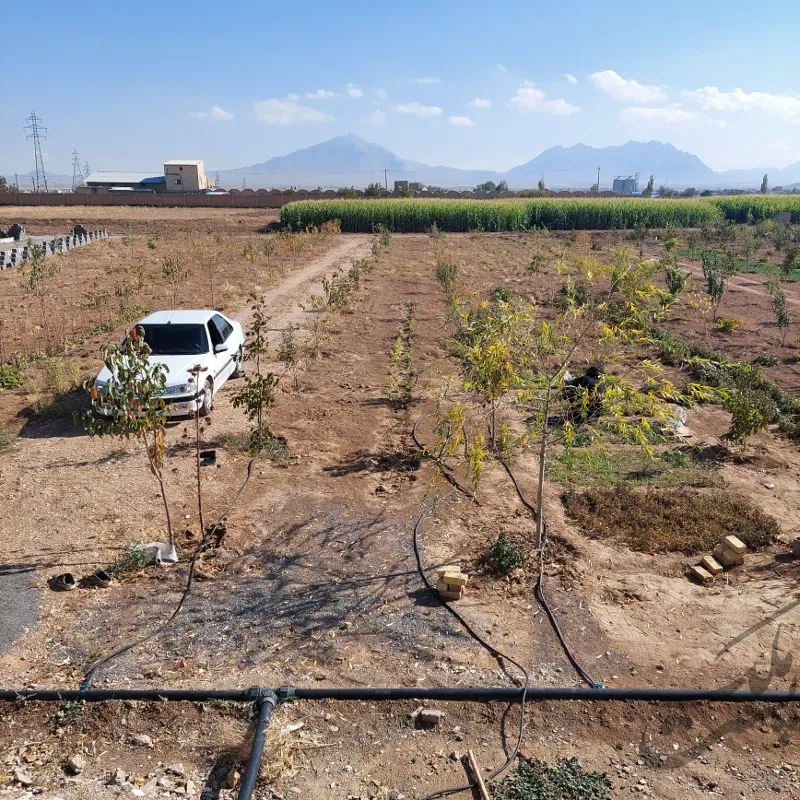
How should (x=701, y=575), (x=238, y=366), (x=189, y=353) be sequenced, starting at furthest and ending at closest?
(x=238, y=366), (x=189, y=353), (x=701, y=575)

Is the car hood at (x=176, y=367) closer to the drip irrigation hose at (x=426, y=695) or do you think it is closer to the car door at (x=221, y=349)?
the car door at (x=221, y=349)

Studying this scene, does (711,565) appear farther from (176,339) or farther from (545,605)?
(176,339)

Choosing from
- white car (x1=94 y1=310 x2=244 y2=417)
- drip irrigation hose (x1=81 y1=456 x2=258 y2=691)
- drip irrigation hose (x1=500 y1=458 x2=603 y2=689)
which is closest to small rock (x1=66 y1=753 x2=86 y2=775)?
drip irrigation hose (x1=81 y1=456 x2=258 y2=691)

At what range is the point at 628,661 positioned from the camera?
541 centimetres

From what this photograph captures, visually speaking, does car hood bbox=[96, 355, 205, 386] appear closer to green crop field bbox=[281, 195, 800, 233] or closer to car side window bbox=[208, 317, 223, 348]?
car side window bbox=[208, 317, 223, 348]

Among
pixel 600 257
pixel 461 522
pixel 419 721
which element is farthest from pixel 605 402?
pixel 600 257

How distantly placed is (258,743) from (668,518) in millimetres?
5463

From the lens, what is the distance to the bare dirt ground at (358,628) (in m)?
4.41

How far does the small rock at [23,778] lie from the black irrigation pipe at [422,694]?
0.58 m

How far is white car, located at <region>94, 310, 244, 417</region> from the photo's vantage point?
31.8 feet

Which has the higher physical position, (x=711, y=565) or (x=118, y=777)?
(x=711, y=565)

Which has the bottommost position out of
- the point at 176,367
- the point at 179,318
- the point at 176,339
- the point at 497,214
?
the point at 176,367

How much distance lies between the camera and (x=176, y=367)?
9.98m

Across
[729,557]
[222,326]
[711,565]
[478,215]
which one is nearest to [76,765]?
[711,565]
